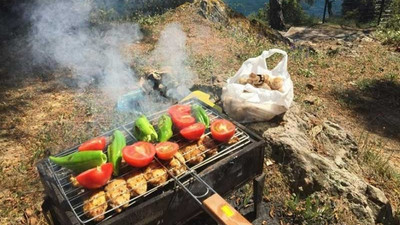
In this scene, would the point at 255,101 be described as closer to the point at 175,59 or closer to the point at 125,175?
the point at 125,175

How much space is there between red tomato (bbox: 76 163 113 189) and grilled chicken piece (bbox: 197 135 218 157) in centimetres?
88

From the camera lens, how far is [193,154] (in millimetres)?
2744

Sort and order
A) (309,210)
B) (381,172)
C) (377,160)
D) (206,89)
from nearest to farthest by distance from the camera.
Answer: (309,210) < (381,172) < (377,160) < (206,89)

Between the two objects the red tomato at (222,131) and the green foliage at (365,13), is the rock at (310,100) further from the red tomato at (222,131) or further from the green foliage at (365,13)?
the green foliage at (365,13)

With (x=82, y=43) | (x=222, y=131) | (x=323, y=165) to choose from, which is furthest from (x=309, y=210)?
(x=82, y=43)

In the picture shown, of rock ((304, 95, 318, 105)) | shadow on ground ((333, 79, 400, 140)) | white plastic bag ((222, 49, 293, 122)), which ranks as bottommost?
shadow on ground ((333, 79, 400, 140))

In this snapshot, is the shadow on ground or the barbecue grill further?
the shadow on ground

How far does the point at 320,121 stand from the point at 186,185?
10.6ft

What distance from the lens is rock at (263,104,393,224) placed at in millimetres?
3592

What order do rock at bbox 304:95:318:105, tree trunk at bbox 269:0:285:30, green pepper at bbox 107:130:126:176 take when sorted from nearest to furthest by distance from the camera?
green pepper at bbox 107:130:126:176, rock at bbox 304:95:318:105, tree trunk at bbox 269:0:285:30

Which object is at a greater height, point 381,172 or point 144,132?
point 144,132

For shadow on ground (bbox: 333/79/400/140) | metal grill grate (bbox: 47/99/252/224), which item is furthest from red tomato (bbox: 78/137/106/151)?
shadow on ground (bbox: 333/79/400/140)

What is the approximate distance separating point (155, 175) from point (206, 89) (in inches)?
130

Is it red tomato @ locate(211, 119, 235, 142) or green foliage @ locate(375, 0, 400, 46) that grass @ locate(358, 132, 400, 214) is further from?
green foliage @ locate(375, 0, 400, 46)
